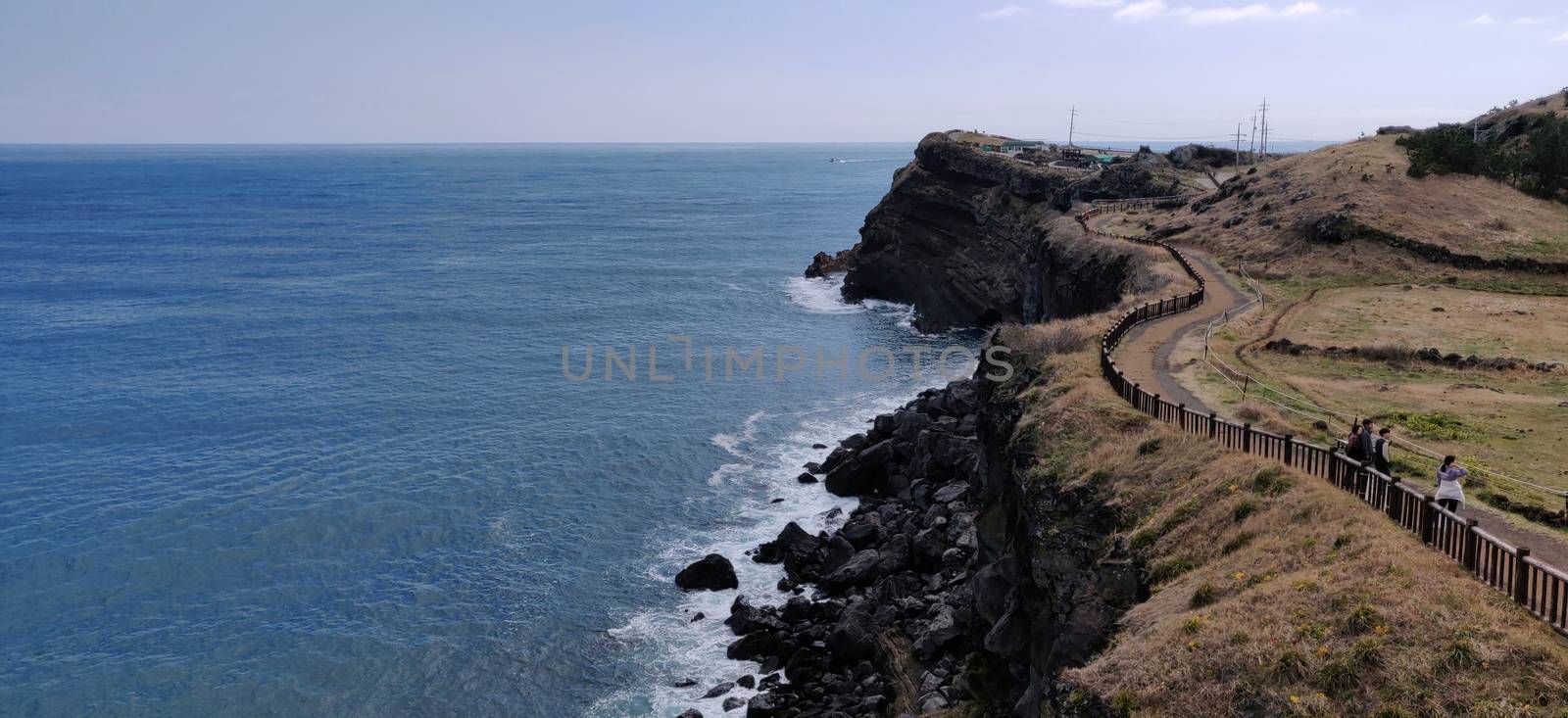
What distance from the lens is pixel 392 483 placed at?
4853 cm

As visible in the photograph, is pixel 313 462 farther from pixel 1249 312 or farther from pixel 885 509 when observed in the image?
pixel 1249 312

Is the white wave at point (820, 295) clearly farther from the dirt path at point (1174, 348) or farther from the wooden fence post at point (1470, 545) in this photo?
the wooden fence post at point (1470, 545)

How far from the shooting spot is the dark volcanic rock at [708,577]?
129 feet

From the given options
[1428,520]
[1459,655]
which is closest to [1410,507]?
[1428,520]

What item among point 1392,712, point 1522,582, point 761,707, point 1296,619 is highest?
point 1522,582

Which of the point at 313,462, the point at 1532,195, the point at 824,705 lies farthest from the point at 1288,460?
the point at 1532,195

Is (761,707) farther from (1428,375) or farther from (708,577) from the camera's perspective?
(1428,375)

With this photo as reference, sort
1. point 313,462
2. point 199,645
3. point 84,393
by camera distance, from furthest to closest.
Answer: point 84,393 → point 313,462 → point 199,645

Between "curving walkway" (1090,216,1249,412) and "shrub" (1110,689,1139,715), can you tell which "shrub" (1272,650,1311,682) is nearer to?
"shrub" (1110,689,1139,715)

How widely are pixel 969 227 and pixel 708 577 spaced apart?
5909 cm

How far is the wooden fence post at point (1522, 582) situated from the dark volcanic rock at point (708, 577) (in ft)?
92.0

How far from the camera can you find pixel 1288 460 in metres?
21.2

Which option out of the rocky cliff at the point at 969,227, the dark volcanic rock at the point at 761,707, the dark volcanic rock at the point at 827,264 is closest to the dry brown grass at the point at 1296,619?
the dark volcanic rock at the point at 761,707

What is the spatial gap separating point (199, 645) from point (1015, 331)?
3142 centimetres
